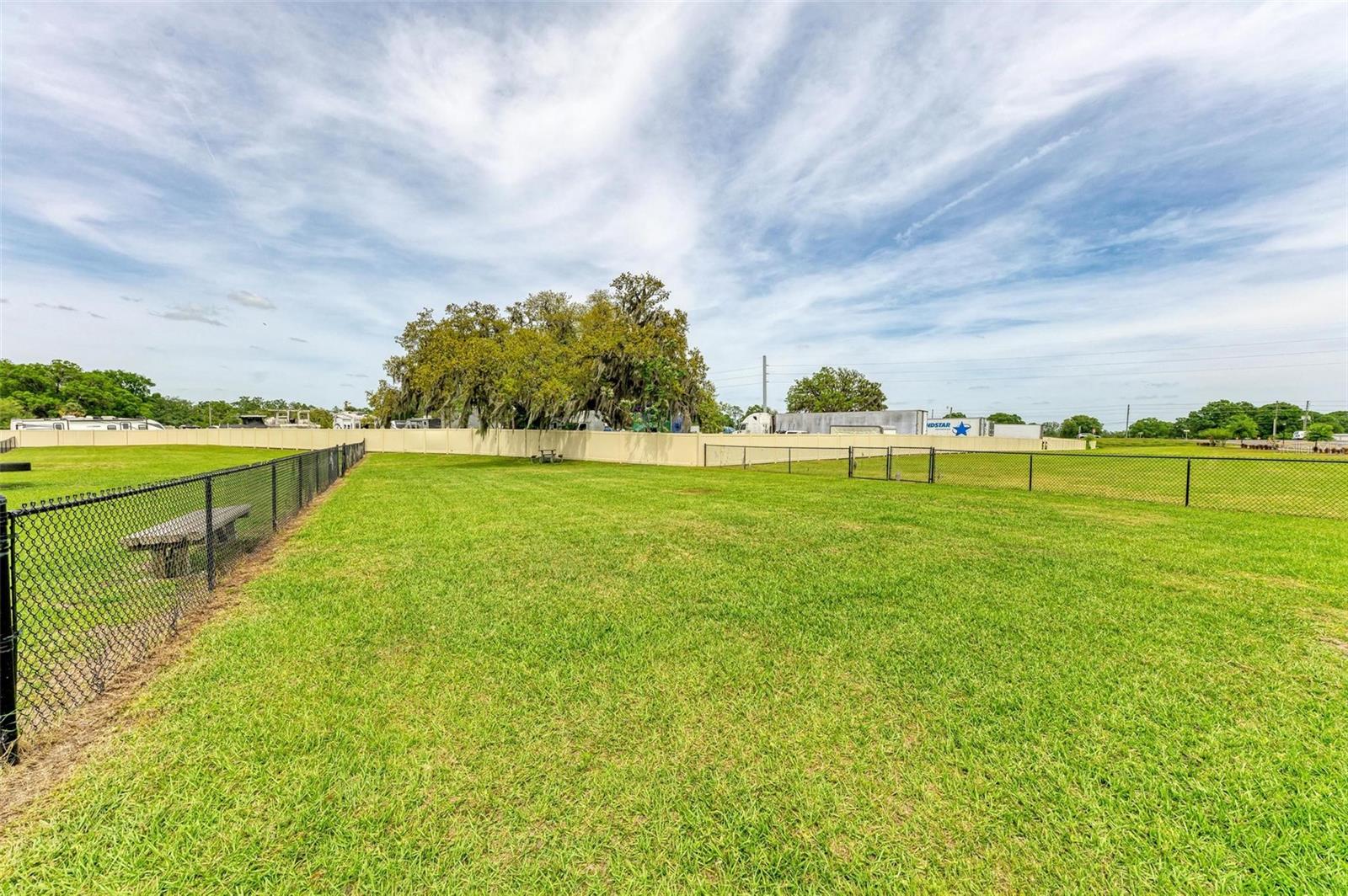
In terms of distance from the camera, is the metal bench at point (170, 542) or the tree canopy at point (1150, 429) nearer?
→ the metal bench at point (170, 542)

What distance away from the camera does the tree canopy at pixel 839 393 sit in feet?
213

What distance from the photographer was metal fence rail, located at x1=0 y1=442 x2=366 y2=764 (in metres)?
2.50

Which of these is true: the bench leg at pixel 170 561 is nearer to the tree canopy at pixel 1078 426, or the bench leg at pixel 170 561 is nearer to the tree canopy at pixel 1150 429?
the tree canopy at pixel 1078 426

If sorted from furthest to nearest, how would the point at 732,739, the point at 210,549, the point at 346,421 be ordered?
the point at 346,421
the point at 210,549
the point at 732,739

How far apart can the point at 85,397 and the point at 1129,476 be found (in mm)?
102433

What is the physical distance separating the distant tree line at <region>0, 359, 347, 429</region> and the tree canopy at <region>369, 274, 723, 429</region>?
48.1 m

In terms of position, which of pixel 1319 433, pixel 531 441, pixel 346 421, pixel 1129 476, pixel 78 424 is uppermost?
pixel 1319 433

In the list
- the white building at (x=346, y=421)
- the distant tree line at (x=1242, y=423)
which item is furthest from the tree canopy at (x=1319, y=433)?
the white building at (x=346, y=421)

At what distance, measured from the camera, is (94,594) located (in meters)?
4.67

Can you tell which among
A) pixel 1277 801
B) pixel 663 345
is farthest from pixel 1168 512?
pixel 663 345

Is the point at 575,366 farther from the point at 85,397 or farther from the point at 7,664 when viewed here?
the point at 85,397

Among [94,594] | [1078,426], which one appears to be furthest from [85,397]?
[1078,426]

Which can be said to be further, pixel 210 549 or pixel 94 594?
pixel 210 549

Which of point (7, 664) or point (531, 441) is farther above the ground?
point (531, 441)
